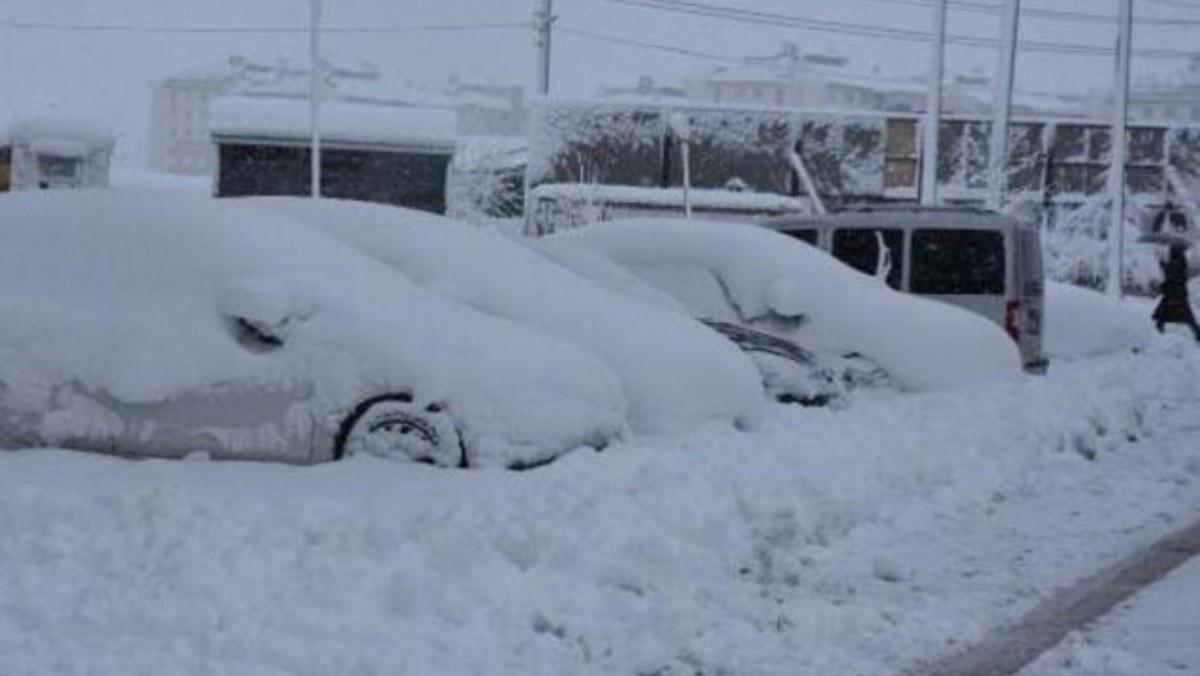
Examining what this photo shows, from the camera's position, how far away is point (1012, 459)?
1079cm

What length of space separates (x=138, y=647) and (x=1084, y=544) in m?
4.61

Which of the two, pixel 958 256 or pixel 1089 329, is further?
pixel 1089 329

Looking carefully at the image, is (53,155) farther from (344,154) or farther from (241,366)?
(241,366)

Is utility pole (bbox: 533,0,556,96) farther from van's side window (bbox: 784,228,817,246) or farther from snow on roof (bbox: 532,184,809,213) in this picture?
van's side window (bbox: 784,228,817,246)

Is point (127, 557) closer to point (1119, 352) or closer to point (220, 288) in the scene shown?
point (220, 288)

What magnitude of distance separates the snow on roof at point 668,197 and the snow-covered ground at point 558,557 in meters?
25.9

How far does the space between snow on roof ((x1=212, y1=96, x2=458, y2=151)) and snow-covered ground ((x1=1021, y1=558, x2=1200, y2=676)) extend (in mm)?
29399

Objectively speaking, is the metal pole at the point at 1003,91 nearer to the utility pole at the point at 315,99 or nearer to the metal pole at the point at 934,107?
the metal pole at the point at 934,107

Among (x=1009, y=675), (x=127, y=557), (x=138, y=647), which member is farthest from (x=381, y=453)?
(x=1009, y=675)

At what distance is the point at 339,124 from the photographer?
3609cm

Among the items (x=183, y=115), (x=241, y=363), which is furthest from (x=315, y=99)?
(x=183, y=115)

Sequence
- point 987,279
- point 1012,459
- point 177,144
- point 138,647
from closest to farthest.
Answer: point 138,647, point 1012,459, point 987,279, point 177,144

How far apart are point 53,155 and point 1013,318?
23.7 meters

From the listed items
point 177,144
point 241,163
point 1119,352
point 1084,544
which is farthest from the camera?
point 177,144
